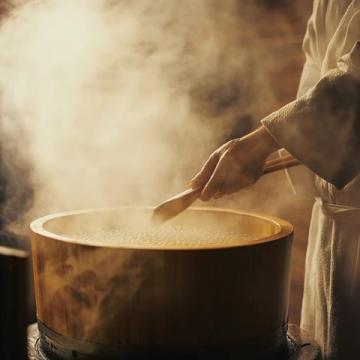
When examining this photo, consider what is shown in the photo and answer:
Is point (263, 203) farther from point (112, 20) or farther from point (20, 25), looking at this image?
point (20, 25)

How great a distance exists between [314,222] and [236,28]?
165cm

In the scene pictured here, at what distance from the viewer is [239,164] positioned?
1791 mm

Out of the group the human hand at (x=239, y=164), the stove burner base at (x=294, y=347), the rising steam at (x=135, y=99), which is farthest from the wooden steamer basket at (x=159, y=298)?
the rising steam at (x=135, y=99)

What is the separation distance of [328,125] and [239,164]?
333mm

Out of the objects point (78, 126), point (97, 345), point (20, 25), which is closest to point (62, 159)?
point (78, 126)

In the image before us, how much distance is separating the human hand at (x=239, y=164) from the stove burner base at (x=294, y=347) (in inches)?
22.7

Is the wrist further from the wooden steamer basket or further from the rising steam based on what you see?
the rising steam

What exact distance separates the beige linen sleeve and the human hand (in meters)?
0.06

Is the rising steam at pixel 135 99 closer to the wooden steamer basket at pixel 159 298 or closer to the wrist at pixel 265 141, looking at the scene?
the wrist at pixel 265 141

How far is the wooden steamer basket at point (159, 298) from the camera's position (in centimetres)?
141

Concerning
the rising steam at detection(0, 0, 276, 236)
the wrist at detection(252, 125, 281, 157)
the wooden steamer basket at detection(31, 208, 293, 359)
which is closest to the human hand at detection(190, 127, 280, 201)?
the wrist at detection(252, 125, 281, 157)

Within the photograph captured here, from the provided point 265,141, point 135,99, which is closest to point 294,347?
point 265,141

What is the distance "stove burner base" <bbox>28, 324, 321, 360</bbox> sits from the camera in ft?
5.38

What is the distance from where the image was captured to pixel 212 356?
146 cm
